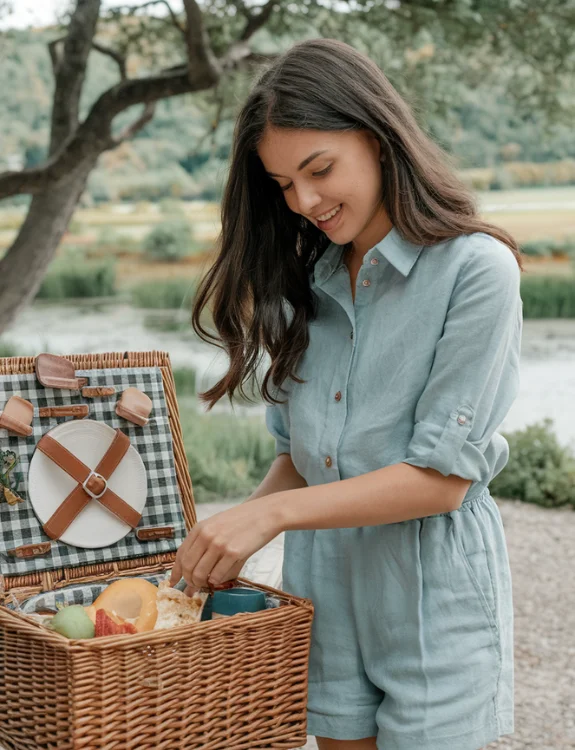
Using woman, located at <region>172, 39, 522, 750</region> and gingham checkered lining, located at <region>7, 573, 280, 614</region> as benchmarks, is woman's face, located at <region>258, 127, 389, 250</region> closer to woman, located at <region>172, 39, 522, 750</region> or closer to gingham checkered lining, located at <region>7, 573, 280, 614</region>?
woman, located at <region>172, 39, 522, 750</region>

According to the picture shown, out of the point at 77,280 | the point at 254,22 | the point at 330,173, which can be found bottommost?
the point at 77,280

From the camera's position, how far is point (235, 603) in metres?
1.41

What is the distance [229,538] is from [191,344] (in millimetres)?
5766

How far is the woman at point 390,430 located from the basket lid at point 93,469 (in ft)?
1.61

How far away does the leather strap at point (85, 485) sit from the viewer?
1.79 metres

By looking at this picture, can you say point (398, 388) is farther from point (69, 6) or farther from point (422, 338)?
point (69, 6)

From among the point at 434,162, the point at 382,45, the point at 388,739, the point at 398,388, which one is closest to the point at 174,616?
the point at 388,739

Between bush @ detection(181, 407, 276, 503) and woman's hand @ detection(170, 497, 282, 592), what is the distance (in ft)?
14.6

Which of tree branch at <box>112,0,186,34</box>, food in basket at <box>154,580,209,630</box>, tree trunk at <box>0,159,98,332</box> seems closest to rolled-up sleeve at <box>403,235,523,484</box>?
food in basket at <box>154,580,209,630</box>

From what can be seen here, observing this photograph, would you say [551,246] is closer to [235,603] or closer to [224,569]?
[235,603]

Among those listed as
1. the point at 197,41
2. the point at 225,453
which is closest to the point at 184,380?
the point at 225,453

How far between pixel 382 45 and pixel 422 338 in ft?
14.0

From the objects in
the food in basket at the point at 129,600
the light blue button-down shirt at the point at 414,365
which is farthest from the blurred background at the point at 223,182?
the light blue button-down shirt at the point at 414,365

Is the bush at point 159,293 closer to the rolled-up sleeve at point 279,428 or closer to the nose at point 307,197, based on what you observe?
the rolled-up sleeve at point 279,428
